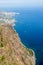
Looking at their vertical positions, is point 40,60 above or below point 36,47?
above

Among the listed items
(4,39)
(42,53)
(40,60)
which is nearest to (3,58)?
(4,39)

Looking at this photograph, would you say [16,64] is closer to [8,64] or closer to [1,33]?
[8,64]

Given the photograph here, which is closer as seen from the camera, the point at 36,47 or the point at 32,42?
the point at 36,47

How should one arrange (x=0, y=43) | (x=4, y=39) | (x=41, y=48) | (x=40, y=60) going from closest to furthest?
(x=0, y=43), (x=4, y=39), (x=40, y=60), (x=41, y=48)

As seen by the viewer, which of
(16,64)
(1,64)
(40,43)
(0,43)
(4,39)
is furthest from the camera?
A: (40,43)

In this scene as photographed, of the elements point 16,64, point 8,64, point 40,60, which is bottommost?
point 40,60

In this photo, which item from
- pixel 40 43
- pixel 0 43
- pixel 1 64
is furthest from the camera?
pixel 40 43

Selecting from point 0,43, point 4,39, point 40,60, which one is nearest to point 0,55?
point 0,43

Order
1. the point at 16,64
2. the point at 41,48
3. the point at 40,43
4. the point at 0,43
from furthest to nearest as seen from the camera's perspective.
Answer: the point at 40,43 < the point at 41,48 < the point at 0,43 < the point at 16,64

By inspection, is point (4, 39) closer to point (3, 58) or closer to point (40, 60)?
point (3, 58)
